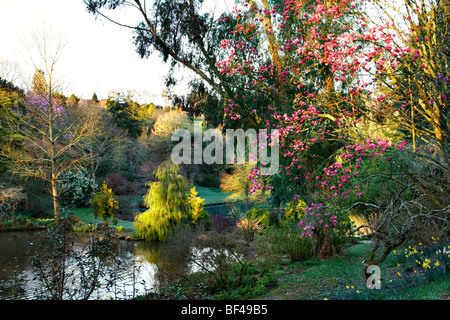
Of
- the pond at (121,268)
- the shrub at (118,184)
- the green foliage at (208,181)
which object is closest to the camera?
the pond at (121,268)

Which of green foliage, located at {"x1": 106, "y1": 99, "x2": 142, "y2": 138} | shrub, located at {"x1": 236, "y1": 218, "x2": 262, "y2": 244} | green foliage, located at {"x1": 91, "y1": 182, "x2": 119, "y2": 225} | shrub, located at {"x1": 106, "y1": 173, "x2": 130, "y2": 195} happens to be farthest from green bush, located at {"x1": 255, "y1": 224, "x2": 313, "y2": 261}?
green foliage, located at {"x1": 106, "y1": 99, "x2": 142, "y2": 138}

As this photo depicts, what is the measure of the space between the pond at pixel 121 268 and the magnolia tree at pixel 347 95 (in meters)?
3.38

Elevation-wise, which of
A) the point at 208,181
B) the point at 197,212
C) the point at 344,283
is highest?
the point at 208,181

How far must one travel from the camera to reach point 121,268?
27.8 ft

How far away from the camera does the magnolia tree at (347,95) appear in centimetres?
432

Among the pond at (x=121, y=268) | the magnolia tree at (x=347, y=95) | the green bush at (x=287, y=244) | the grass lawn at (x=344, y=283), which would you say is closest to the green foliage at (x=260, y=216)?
the pond at (x=121, y=268)

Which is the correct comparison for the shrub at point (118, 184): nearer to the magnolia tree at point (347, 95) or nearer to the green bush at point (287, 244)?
the green bush at point (287, 244)

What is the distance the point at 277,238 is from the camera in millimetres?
8461

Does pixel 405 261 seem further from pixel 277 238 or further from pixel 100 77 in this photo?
pixel 100 77

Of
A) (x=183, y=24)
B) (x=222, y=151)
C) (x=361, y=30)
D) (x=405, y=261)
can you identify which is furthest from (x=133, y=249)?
(x=222, y=151)

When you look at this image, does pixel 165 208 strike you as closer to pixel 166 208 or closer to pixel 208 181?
pixel 166 208

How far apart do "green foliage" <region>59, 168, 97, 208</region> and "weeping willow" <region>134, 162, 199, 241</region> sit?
808 cm

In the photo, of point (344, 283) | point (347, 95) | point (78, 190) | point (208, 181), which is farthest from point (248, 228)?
point (208, 181)

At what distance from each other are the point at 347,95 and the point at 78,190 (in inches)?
724
